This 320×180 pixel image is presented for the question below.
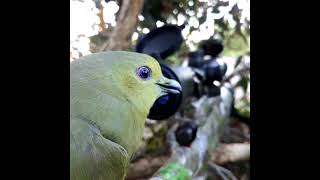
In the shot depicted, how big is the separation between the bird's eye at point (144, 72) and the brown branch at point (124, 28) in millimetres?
566

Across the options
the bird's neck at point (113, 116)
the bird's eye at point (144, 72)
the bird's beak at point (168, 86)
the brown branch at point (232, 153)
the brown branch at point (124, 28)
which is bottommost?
the brown branch at point (232, 153)

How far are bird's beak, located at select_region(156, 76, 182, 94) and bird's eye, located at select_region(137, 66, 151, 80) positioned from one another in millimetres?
33

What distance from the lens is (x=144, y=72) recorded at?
0.84 meters

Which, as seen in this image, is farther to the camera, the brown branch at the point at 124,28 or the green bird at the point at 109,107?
the brown branch at the point at 124,28

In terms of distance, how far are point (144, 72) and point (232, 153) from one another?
37.4 inches

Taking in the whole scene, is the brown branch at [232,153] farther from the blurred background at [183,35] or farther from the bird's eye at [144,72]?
the bird's eye at [144,72]

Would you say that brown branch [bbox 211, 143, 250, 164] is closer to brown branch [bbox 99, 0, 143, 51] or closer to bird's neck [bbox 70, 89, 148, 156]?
brown branch [bbox 99, 0, 143, 51]

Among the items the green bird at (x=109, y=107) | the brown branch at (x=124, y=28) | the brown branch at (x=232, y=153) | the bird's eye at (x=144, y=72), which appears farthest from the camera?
the brown branch at (x=232, y=153)

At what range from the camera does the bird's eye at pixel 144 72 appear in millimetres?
829

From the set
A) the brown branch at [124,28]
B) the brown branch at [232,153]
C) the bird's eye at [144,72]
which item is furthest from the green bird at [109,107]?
the brown branch at [232,153]

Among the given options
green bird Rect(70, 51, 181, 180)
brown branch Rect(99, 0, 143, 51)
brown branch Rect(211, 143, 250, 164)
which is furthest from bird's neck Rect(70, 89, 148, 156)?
brown branch Rect(211, 143, 250, 164)

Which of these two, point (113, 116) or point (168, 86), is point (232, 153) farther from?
point (113, 116)

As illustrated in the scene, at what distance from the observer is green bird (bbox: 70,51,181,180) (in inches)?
24.8
